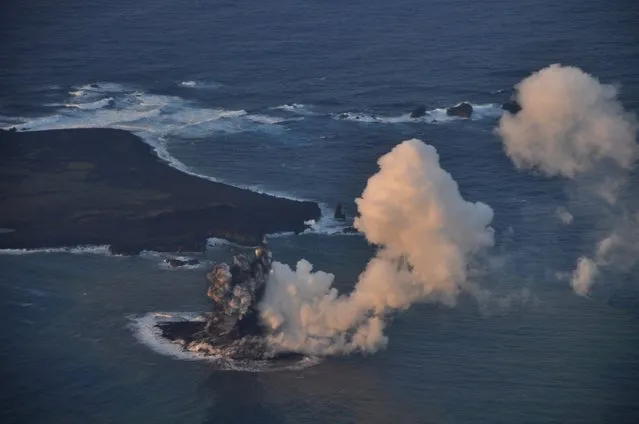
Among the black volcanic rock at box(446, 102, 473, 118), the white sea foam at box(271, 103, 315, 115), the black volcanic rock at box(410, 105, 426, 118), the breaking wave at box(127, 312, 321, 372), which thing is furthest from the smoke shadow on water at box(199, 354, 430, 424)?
the white sea foam at box(271, 103, 315, 115)

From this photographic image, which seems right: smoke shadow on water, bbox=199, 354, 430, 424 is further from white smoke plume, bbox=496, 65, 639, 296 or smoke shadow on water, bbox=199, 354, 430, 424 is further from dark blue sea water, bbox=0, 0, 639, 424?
white smoke plume, bbox=496, 65, 639, 296

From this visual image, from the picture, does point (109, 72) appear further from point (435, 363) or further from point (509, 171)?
point (435, 363)

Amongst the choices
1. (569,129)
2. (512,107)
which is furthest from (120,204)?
(512,107)

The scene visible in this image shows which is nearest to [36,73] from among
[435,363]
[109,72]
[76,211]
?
[109,72]

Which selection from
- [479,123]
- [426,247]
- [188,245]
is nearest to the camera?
[426,247]

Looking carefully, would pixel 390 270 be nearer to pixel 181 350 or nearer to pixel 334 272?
pixel 334 272

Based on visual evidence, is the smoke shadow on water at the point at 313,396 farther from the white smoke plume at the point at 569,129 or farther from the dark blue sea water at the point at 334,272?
the white smoke plume at the point at 569,129

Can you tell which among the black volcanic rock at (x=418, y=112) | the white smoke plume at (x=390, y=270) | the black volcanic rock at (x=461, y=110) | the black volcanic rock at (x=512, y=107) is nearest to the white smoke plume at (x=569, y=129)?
the black volcanic rock at (x=512, y=107)
